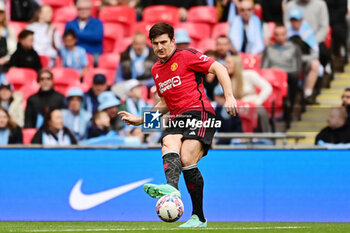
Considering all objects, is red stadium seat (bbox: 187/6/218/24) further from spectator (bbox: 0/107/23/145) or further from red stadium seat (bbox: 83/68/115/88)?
spectator (bbox: 0/107/23/145)

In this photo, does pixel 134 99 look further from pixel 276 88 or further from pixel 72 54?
pixel 72 54

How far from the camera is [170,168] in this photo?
6.94 meters

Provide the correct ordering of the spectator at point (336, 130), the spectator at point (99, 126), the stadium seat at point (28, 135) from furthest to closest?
the stadium seat at point (28, 135), the spectator at point (99, 126), the spectator at point (336, 130)

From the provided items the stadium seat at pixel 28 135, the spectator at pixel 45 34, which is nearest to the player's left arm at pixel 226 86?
the stadium seat at pixel 28 135

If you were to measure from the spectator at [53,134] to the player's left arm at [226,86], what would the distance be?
15.1 ft

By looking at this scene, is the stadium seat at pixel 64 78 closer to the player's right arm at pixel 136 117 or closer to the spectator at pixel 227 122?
the spectator at pixel 227 122

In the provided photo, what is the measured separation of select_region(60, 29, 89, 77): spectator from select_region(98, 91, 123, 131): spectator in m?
2.33

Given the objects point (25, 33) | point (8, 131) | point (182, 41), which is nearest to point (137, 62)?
point (182, 41)

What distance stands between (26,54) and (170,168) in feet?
27.2

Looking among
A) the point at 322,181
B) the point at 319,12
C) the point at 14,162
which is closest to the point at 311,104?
the point at 322,181

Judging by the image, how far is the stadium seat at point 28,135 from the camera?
11398 millimetres

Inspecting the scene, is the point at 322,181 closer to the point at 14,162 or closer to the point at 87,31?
the point at 14,162

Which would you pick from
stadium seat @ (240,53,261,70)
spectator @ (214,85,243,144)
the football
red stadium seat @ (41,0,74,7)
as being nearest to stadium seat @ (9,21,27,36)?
red stadium seat @ (41,0,74,7)

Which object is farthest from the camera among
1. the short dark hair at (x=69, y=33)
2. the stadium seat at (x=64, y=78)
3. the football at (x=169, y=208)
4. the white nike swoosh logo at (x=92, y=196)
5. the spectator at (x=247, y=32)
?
the short dark hair at (x=69, y=33)
